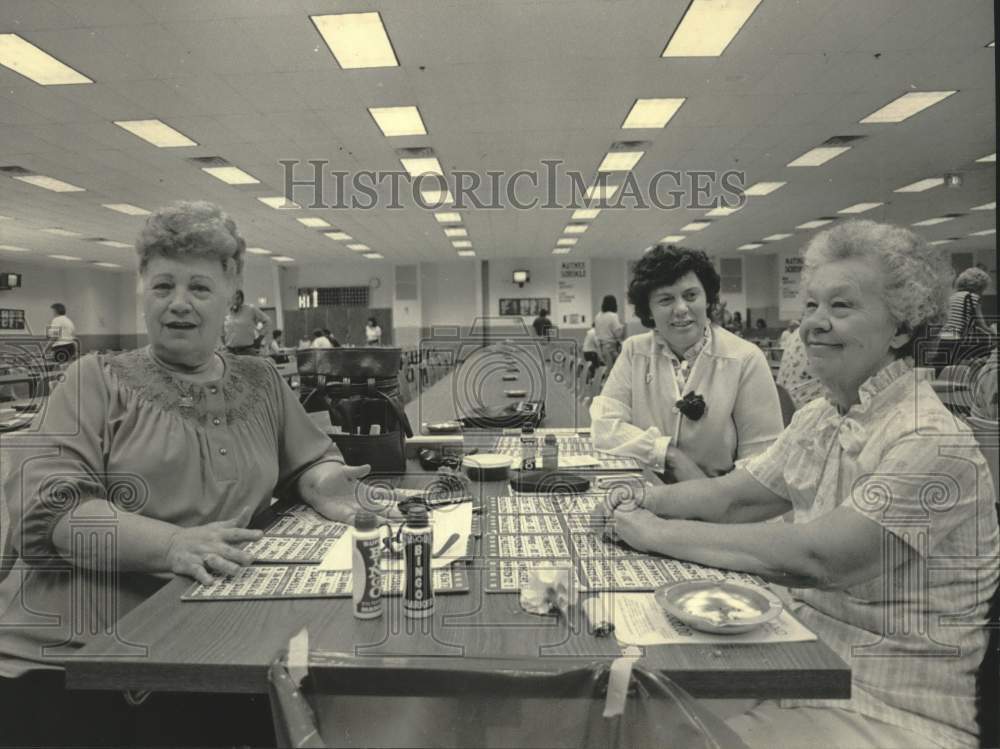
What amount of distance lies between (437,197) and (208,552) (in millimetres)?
7564

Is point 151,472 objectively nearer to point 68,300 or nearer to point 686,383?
point 686,383

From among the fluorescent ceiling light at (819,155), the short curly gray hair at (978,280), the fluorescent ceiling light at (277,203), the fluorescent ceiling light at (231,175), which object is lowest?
the short curly gray hair at (978,280)

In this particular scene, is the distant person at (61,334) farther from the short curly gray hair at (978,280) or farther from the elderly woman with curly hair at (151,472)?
the short curly gray hair at (978,280)

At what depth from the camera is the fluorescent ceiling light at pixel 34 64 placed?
15.6 ft

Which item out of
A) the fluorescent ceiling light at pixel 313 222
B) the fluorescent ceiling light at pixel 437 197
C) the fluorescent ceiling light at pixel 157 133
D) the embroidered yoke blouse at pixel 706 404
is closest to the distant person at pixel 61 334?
the embroidered yoke blouse at pixel 706 404

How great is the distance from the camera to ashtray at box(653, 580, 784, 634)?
93 cm

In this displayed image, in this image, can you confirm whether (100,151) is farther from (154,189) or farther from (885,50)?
(885,50)

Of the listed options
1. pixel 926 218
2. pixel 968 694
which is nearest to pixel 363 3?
pixel 968 694

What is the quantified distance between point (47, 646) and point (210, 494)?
1.35 feet

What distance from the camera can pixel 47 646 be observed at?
1335 millimetres

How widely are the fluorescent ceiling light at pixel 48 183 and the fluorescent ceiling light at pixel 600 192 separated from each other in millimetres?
5289

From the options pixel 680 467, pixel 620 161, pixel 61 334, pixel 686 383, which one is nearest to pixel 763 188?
pixel 620 161

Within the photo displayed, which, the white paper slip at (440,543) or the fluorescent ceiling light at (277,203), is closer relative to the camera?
the white paper slip at (440,543)

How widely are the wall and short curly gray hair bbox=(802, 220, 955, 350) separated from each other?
218cm
